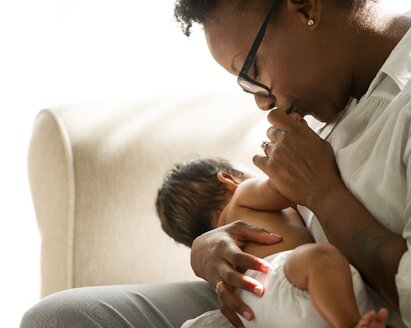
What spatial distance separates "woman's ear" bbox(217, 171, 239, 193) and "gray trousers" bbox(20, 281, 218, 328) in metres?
0.27

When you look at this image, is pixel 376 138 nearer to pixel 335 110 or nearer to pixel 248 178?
pixel 335 110

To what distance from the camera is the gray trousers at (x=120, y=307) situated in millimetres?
1745

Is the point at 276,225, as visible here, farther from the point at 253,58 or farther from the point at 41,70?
the point at 41,70

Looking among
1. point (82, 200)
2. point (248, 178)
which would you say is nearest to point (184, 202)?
point (248, 178)

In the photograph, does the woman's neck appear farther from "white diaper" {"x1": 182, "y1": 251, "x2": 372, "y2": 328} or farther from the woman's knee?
the woman's knee

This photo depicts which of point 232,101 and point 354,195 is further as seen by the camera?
point 232,101

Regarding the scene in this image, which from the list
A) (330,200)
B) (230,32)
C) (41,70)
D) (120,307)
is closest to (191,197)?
(120,307)

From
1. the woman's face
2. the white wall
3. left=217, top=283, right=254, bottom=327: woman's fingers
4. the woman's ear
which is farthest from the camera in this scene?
the white wall

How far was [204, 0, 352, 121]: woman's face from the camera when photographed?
5.54 feet

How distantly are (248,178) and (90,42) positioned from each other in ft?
4.34

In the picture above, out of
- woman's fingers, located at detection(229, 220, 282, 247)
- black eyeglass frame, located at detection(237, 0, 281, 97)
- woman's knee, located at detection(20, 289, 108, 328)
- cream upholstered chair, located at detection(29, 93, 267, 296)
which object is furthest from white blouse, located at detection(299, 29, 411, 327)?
cream upholstered chair, located at detection(29, 93, 267, 296)

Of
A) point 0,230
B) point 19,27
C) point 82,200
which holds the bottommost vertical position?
point 0,230

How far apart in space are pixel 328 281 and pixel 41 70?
2.07 m

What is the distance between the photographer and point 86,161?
2320 millimetres
